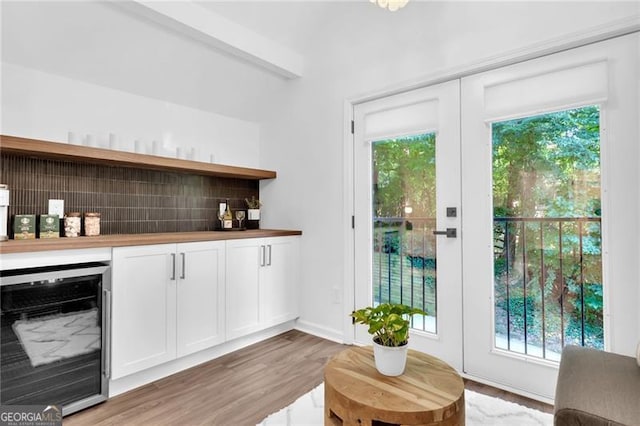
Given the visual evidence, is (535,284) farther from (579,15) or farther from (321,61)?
(321,61)

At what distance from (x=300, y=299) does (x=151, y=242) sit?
1.59 meters

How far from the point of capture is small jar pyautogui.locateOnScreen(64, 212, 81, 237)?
2.36 meters

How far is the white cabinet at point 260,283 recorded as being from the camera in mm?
2768

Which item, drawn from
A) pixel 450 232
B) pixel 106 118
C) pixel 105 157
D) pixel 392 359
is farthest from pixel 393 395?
pixel 106 118

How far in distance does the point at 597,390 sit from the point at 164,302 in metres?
2.34

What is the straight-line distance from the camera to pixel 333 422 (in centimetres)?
132

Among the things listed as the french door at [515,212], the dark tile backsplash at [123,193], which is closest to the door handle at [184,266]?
the dark tile backsplash at [123,193]

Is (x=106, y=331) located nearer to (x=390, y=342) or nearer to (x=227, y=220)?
(x=227, y=220)

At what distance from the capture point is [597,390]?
1198 millimetres

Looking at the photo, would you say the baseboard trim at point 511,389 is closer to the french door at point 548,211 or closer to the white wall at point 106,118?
the french door at point 548,211

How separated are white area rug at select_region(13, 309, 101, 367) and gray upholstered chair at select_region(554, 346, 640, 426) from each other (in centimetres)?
233

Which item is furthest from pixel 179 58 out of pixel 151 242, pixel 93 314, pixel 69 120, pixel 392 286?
pixel 392 286

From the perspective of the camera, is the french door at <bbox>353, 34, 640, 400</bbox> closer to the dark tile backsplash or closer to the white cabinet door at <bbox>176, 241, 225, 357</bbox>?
the white cabinet door at <bbox>176, 241, 225, 357</bbox>

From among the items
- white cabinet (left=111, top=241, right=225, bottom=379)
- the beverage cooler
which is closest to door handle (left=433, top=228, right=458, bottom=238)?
white cabinet (left=111, top=241, right=225, bottom=379)
